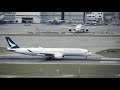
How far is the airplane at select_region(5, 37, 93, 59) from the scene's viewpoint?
451 cm

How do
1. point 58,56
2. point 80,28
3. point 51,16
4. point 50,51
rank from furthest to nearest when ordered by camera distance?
1. point 50,51
2. point 58,56
3. point 80,28
4. point 51,16

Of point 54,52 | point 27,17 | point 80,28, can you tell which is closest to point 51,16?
point 27,17

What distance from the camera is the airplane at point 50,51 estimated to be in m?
4.51

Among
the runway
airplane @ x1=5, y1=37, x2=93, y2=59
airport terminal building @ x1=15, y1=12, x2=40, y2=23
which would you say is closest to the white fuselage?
airplane @ x1=5, y1=37, x2=93, y2=59

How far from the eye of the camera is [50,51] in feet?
16.4

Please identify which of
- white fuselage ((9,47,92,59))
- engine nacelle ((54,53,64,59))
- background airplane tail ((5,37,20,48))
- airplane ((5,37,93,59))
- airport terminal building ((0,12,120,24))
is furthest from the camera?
engine nacelle ((54,53,64,59))

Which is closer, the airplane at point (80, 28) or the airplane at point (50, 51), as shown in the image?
the airplane at point (80, 28)

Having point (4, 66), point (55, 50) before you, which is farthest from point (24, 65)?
point (55, 50)

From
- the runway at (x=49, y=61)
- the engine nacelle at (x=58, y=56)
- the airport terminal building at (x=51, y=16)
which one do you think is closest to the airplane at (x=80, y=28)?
the airport terminal building at (x=51, y=16)

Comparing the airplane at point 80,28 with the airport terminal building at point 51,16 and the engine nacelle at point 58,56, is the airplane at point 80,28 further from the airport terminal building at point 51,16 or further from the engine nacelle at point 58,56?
the engine nacelle at point 58,56

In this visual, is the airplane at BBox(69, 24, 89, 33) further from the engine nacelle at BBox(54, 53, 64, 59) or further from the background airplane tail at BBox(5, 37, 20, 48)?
the background airplane tail at BBox(5, 37, 20, 48)

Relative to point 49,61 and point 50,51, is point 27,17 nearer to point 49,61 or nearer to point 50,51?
point 49,61
